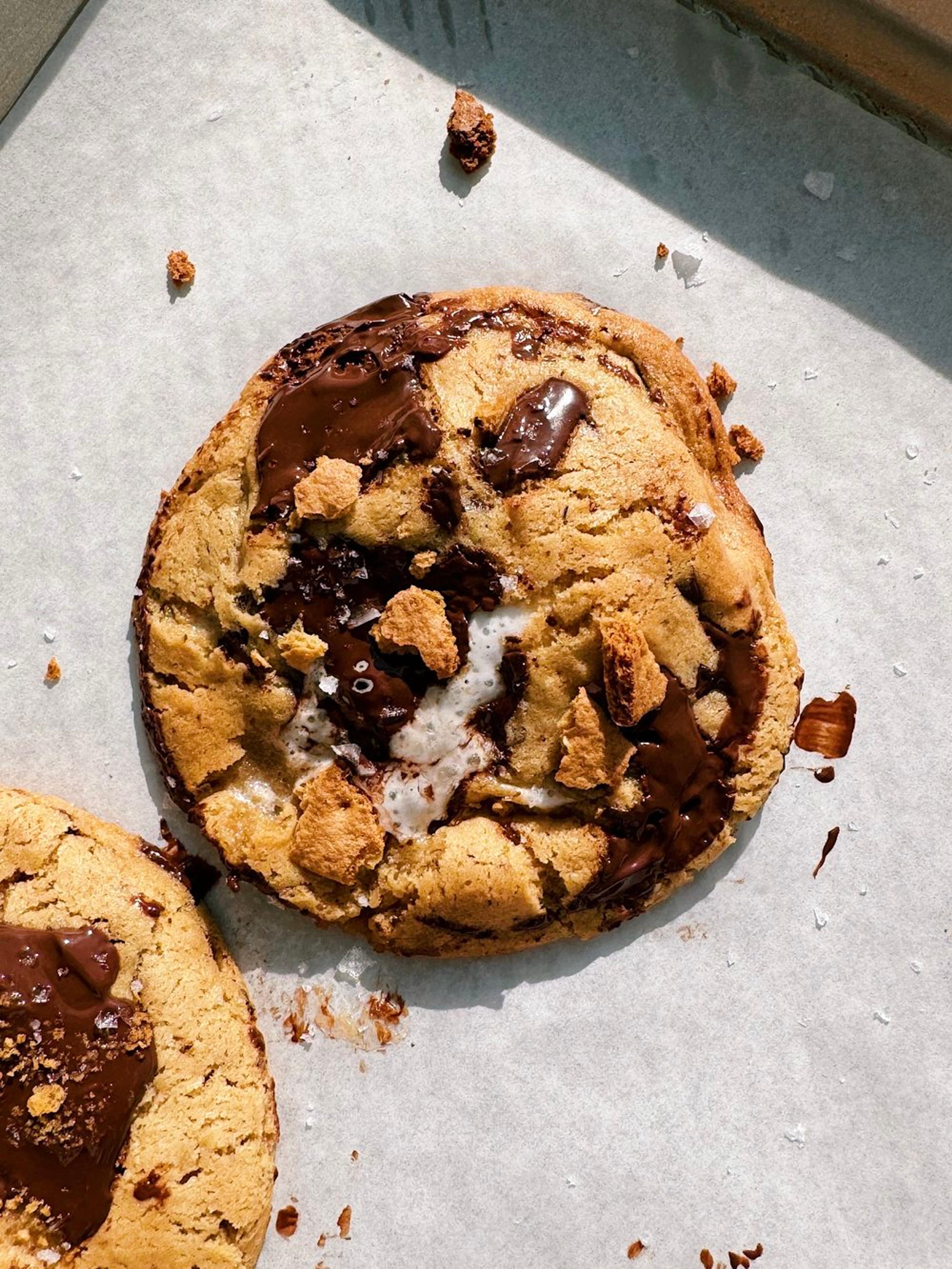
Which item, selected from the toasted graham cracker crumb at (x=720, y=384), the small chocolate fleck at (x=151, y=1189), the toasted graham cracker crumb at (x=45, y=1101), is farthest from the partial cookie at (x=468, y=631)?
the small chocolate fleck at (x=151, y=1189)

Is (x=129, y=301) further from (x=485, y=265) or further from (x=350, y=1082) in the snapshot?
(x=350, y=1082)

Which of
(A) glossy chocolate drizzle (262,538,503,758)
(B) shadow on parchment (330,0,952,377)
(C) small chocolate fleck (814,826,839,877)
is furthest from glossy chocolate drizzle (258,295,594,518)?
(C) small chocolate fleck (814,826,839,877)

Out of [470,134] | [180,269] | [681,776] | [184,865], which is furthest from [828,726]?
[180,269]

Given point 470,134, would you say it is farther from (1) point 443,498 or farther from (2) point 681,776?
(2) point 681,776

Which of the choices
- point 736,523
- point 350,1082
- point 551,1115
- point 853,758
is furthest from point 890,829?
point 350,1082

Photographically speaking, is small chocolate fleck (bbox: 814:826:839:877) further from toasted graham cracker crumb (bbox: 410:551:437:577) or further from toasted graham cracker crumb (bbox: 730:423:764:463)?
toasted graham cracker crumb (bbox: 410:551:437:577)

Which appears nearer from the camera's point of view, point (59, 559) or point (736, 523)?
point (736, 523)
